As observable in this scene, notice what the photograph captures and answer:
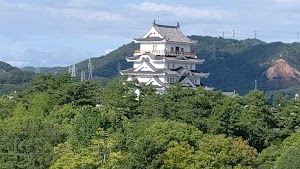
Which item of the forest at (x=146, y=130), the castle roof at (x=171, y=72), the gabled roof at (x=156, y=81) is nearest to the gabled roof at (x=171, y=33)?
the castle roof at (x=171, y=72)

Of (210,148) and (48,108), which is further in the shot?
(48,108)

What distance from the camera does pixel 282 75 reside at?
461 feet

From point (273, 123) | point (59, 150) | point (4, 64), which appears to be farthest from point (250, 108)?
point (4, 64)

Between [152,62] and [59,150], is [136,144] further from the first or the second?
[152,62]

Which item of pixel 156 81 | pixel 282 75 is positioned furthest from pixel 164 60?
pixel 282 75

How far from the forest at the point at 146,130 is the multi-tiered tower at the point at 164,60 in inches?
157

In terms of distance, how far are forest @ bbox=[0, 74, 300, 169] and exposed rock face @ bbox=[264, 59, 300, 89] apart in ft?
323

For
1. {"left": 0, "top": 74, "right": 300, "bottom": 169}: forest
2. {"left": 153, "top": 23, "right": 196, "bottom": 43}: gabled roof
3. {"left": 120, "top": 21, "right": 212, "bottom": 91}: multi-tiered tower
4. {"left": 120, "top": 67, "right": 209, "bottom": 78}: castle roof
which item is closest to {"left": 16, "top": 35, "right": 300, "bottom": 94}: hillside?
{"left": 153, "top": 23, "right": 196, "bottom": 43}: gabled roof

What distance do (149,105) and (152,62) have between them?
31.7 ft

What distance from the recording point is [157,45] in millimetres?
47000

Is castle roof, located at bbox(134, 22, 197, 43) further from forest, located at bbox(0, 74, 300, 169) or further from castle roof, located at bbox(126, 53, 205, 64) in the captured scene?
forest, located at bbox(0, 74, 300, 169)

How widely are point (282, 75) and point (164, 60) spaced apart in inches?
3860

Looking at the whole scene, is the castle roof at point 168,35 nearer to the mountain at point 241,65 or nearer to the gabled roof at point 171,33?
the gabled roof at point 171,33

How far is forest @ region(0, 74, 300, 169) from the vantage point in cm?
2912
